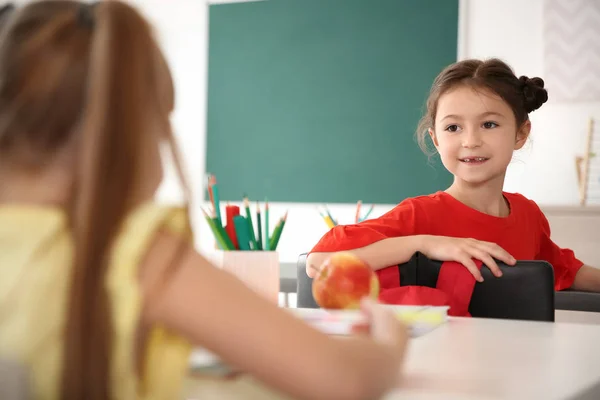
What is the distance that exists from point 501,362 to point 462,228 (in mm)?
938

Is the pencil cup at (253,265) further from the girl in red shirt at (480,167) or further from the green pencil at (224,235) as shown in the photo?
the girl in red shirt at (480,167)

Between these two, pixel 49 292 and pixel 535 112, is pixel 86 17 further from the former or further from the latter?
pixel 535 112

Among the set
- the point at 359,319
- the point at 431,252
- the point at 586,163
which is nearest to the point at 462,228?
the point at 431,252

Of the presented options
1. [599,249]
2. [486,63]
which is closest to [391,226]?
[486,63]

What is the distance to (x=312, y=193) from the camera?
4.20 metres

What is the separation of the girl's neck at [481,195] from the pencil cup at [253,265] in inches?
31.6

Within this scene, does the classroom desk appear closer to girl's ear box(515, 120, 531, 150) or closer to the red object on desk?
the red object on desk

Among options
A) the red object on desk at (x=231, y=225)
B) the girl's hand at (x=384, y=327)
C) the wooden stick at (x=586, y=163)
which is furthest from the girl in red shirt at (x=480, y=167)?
the wooden stick at (x=586, y=163)

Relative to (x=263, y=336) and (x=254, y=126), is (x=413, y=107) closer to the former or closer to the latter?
(x=254, y=126)

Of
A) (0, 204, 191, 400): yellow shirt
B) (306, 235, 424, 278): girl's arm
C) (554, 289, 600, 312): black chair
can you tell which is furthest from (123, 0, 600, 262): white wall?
(0, 204, 191, 400): yellow shirt

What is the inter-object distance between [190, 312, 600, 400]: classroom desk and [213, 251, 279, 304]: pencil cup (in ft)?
0.81

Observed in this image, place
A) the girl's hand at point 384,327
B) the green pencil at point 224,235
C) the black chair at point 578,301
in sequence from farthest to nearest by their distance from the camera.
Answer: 1. the black chair at point 578,301
2. the green pencil at point 224,235
3. the girl's hand at point 384,327

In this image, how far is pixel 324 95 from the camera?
13.7 feet

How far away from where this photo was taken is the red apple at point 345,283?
1.01 metres
